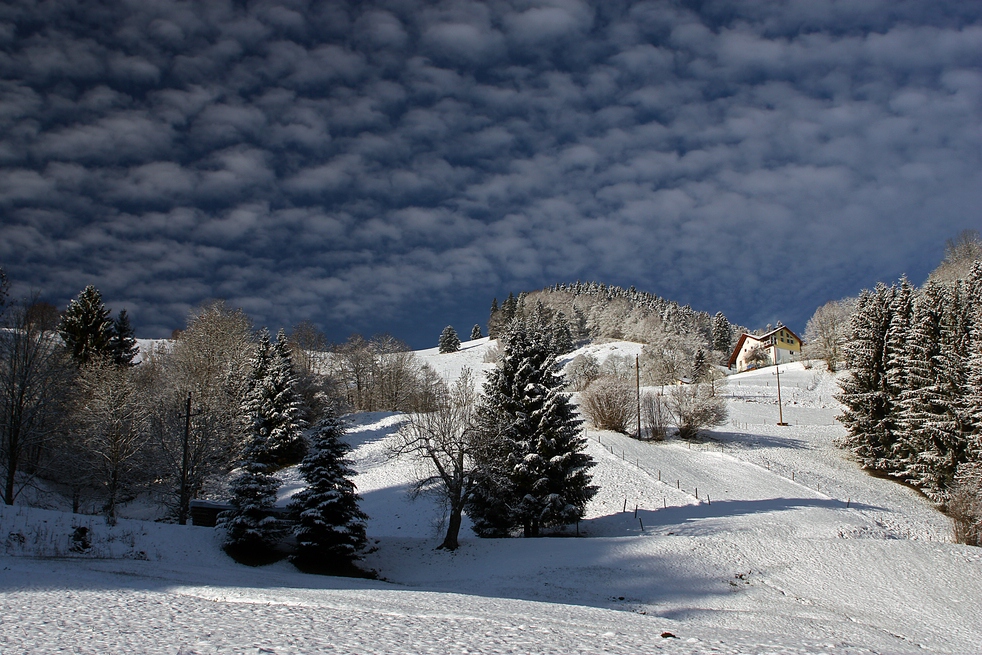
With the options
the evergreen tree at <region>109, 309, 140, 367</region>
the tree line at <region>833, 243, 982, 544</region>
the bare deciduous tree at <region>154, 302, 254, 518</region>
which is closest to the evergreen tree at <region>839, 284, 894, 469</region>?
the tree line at <region>833, 243, 982, 544</region>

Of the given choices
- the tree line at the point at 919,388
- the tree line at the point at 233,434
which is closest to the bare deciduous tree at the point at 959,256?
the tree line at the point at 919,388

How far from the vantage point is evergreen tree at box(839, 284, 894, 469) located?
1700 inches

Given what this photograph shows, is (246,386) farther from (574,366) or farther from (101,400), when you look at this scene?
(574,366)

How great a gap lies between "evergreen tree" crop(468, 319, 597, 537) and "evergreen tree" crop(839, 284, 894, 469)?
27929 millimetres

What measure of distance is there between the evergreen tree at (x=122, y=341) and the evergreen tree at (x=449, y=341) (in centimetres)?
7242

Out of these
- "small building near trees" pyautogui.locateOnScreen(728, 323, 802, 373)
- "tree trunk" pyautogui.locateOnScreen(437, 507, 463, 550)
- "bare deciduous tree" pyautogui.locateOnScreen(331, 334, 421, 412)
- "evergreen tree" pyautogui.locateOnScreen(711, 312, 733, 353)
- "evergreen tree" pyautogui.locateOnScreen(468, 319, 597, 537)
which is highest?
"evergreen tree" pyautogui.locateOnScreen(711, 312, 733, 353)

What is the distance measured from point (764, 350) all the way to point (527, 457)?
93009mm

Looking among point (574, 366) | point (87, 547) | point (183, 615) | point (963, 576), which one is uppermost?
point (574, 366)

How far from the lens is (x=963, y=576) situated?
1884 centimetres

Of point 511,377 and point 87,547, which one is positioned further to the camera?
point 511,377

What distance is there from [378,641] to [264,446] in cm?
2271

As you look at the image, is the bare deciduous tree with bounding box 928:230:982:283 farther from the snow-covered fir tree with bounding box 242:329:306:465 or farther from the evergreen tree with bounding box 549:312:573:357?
the snow-covered fir tree with bounding box 242:329:306:465

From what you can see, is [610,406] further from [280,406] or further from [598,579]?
[598,579]

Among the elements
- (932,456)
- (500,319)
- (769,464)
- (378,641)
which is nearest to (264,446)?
(378,641)
